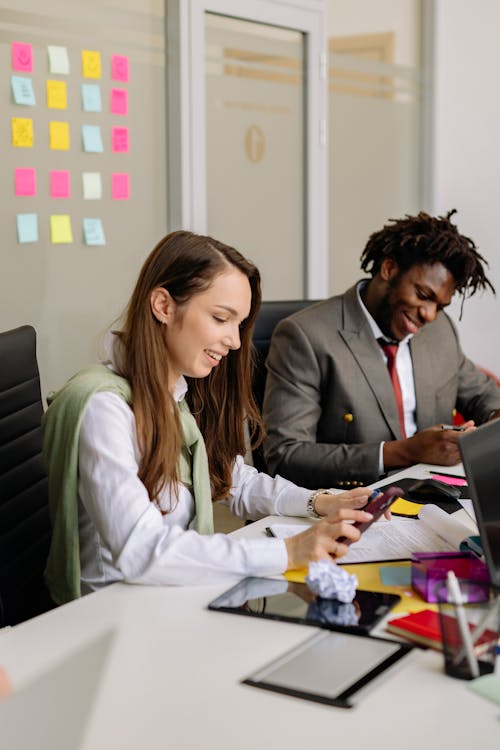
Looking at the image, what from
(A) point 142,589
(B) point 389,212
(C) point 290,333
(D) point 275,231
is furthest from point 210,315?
(B) point 389,212

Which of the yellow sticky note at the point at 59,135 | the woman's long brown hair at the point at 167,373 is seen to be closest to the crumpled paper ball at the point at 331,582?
the woman's long brown hair at the point at 167,373

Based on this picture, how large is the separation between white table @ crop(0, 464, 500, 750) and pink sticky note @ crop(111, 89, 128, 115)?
7.21 feet

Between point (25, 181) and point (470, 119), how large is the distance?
2540 millimetres

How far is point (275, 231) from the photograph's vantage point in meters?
4.06

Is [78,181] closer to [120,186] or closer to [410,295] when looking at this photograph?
[120,186]

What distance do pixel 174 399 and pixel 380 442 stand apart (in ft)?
2.64

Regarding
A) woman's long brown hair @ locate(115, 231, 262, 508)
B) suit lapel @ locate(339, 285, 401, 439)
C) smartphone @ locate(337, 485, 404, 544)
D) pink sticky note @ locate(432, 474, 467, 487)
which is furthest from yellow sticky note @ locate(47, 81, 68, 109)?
smartphone @ locate(337, 485, 404, 544)

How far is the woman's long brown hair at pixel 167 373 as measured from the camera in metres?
1.70

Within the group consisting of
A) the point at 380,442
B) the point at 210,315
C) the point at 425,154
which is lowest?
the point at 380,442

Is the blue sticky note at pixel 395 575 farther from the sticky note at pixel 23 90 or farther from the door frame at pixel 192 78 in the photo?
the door frame at pixel 192 78

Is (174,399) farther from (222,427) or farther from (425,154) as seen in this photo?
(425,154)

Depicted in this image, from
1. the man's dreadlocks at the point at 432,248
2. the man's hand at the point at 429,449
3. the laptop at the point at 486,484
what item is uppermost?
the man's dreadlocks at the point at 432,248

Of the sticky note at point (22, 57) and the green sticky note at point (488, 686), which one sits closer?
the green sticky note at point (488, 686)

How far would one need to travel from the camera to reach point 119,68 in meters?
3.30
